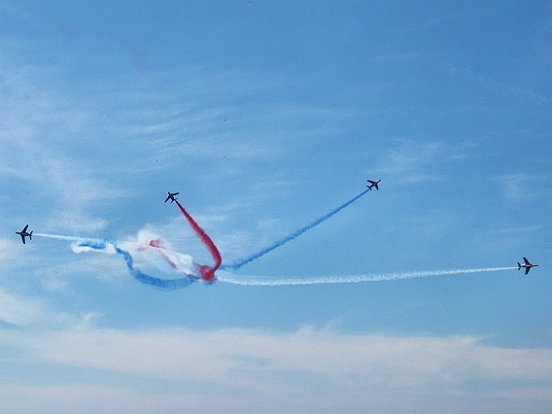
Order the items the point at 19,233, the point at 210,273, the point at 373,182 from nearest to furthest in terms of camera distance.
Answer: the point at 210,273 → the point at 19,233 → the point at 373,182

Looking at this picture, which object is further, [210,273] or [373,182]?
[373,182]

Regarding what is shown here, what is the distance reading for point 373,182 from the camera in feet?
590

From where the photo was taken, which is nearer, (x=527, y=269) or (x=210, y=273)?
(x=210, y=273)

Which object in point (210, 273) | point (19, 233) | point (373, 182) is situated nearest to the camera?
point (210, 273)

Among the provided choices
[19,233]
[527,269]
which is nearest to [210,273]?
[19,233]

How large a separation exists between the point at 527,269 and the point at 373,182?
6124 cm

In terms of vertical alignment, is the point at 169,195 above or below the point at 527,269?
above

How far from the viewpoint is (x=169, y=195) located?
6811 inches

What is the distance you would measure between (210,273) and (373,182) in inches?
2600

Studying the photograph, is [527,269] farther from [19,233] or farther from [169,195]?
[19,233]

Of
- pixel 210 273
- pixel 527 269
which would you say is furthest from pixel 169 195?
pixel 527 269

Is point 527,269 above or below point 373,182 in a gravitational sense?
below

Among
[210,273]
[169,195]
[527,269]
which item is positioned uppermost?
[169,195]

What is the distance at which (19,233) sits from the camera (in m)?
164
